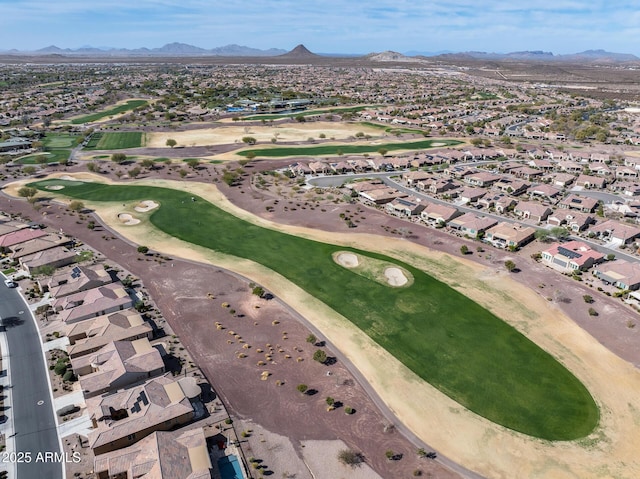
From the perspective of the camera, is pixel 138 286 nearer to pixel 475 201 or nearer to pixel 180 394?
pixel 180 394

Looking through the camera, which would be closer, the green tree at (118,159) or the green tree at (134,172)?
the green tree at (134,172)

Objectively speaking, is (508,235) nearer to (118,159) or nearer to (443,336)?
(443,336)

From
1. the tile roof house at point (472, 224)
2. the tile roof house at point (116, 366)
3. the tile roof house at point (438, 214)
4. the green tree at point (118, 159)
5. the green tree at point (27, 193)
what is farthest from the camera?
the green tree at point (118, 159)

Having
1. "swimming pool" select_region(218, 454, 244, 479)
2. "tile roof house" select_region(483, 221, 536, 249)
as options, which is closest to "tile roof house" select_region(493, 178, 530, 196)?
"tile roof house" select_region(483, 221, 536, 249)

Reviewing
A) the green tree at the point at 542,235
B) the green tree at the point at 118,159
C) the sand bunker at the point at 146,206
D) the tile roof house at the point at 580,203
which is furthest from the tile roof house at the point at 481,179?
the green tree at the point at 118,159

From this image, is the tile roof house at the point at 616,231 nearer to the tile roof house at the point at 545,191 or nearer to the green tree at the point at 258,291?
the tile roof house at the point at 545,191
